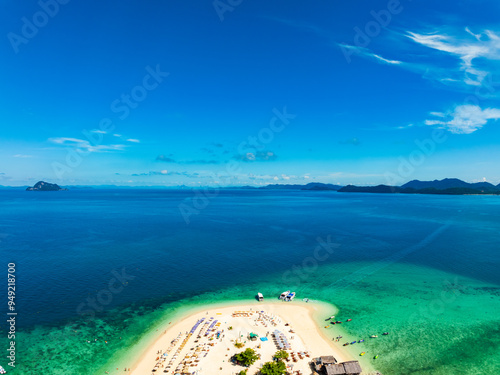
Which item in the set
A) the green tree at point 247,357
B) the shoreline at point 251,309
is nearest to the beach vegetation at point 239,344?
the green tree at point 247,357

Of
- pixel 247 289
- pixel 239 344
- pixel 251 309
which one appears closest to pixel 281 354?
pixel 239 344

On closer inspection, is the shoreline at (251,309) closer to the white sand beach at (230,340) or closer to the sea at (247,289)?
the white sand beach at (230,340)

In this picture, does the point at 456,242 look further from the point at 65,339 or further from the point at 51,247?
the point at 51,247

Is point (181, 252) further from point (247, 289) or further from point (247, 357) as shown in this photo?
point (247, 357)

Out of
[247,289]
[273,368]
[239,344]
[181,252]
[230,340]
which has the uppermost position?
[181,252]

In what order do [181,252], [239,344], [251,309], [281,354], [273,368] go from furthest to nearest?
[181,252]
[251,309]
[239,344]
[281,354]
[273,368]

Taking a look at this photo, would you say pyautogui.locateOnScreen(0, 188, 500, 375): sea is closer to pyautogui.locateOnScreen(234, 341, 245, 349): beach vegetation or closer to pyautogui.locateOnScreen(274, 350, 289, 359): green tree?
pyautogui.locateOnScreen(274, 350, 289, 359): green tree

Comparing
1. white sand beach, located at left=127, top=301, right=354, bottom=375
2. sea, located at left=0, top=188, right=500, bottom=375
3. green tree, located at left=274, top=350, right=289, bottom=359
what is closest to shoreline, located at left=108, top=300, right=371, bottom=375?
white sand beach, located at left=127, top=301, right=354, bottom=375

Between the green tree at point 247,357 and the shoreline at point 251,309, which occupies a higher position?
the green tree at point 247,357
